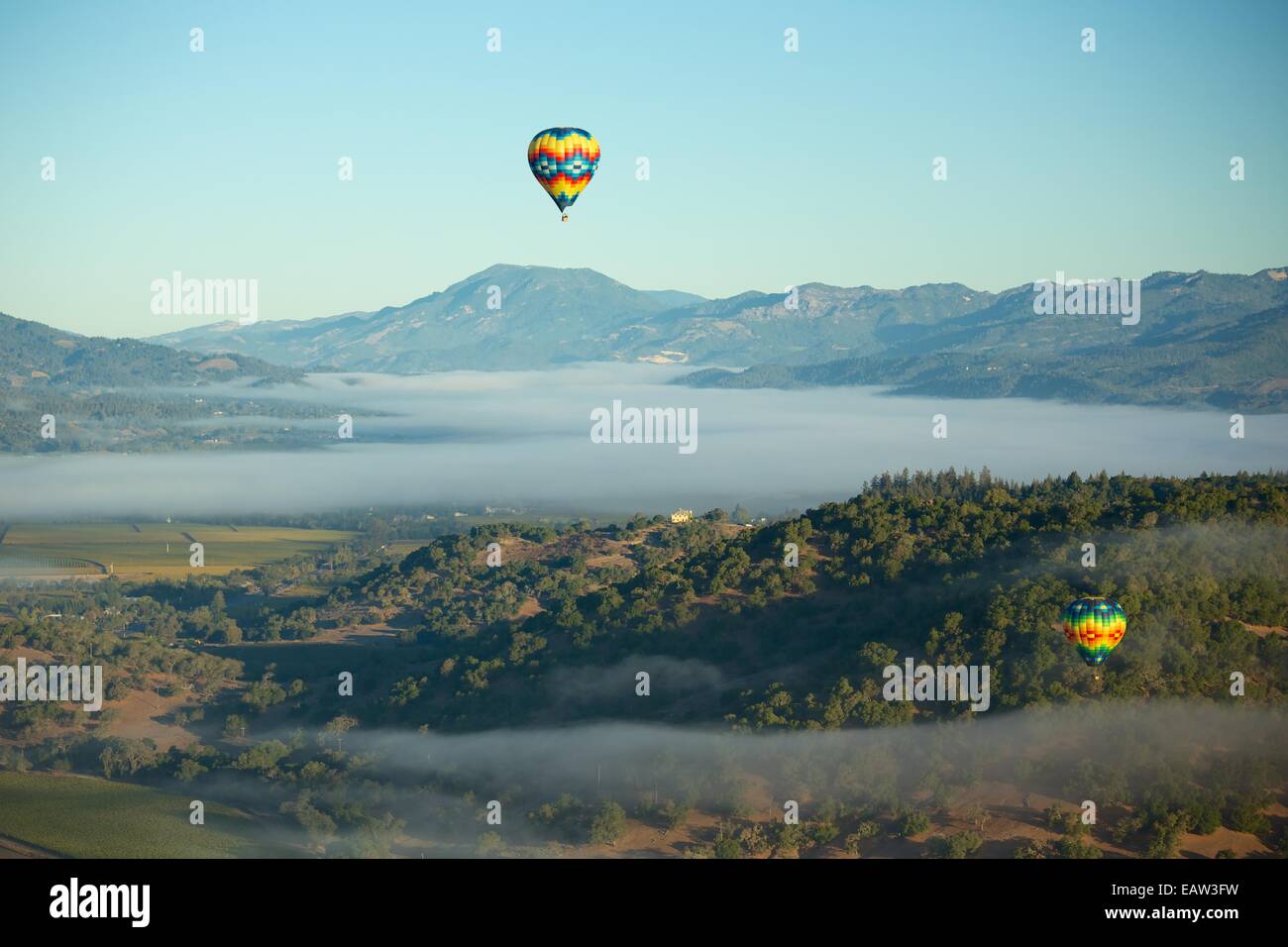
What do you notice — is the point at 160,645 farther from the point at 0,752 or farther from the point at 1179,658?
the point at 1179,658

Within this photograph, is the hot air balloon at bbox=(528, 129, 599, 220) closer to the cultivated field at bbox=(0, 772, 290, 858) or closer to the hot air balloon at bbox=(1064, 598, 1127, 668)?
the hot air balloon at bbox=(1064, 598, 1127, 668)

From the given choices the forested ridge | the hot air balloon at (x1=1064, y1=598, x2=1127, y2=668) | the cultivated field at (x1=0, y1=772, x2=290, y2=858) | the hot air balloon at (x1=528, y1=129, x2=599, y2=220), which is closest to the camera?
the forested ridge

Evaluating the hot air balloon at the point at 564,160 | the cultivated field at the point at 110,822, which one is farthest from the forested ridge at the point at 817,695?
the hot air balloon at the point at 564,160

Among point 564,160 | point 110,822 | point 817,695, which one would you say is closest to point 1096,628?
point 817,695

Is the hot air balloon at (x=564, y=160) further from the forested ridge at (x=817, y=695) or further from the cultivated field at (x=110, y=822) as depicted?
the cultivated field at (x=110, y=822)

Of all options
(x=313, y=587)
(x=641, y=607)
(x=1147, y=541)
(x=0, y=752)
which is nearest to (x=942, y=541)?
(x=1147, y=541)

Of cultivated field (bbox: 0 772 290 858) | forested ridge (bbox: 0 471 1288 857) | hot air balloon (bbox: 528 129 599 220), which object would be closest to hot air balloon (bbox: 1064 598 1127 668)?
forested ridge (bbox: 0 471 1288 857)
